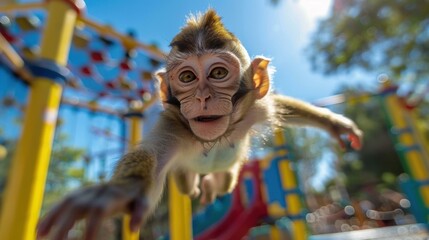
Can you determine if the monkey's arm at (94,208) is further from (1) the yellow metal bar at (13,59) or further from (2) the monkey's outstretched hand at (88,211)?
(1) the yellow metal bar at (13,59)

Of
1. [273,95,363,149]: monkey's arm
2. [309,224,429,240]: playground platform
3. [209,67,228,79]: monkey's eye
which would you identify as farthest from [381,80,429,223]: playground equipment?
[209,67,228,79]: monkey's eye

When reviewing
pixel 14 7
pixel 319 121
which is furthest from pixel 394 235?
pixel 14 7

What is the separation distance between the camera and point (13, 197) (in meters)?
2.42

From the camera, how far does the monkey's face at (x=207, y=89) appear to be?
1890 millimetres

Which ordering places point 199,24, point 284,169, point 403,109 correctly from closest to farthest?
1. point 199,24
2. point 284,169
3. point 403,109

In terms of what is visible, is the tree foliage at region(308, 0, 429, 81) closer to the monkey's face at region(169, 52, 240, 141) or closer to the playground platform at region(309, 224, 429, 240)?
the playground platform at region(309, 224, 429, 240)

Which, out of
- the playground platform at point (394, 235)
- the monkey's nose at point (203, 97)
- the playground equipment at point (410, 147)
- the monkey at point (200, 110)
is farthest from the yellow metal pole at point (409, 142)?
the monkey's nose at point (203, 97)

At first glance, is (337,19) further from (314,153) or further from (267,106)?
(314,153)

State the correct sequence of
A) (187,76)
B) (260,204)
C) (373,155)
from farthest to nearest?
1. (373,155)
2. (260,204)
3. (187,76)

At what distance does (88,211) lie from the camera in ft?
3.23

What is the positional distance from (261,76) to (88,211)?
5.53ft

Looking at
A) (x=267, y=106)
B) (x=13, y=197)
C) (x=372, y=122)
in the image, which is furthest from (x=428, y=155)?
(x=372, y=122)

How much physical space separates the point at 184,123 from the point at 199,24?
0.63 m

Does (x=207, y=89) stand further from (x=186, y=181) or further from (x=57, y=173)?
(x=57, y=173)
